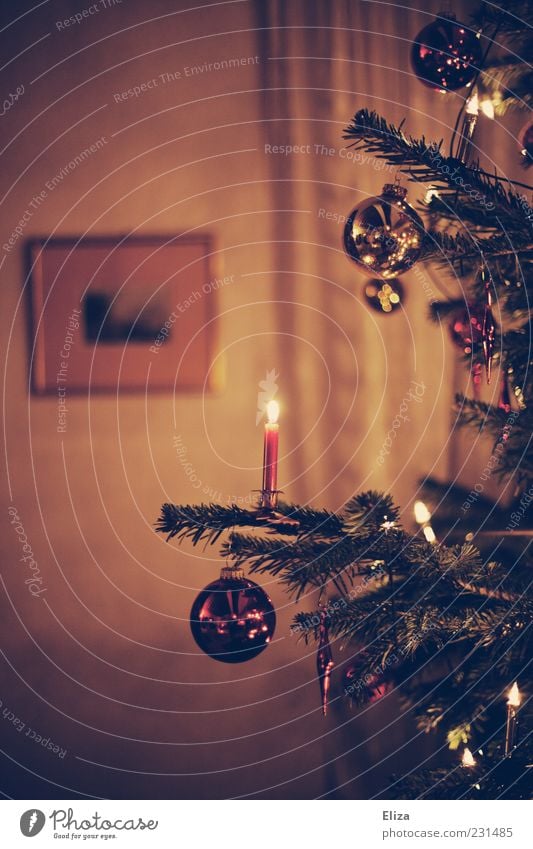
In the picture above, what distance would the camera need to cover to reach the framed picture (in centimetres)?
140

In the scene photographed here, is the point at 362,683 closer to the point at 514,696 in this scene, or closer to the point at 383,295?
the point at 514,696

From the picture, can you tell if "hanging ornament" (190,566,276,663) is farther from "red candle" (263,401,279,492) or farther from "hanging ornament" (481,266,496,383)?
"hanging ornament" (481,266,496,383)

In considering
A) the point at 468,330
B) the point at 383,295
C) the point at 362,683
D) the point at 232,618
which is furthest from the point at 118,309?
the point at 362,683

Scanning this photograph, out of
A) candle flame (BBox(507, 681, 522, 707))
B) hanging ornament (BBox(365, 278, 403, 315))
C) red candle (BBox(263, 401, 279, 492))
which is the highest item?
hanging ornament (BBox(365, 278, 403, 315))

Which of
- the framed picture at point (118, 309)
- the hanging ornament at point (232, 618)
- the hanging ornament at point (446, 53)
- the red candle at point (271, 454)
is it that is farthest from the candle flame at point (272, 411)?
the framed picture at point (118, 309)

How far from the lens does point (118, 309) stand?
4.63 feet

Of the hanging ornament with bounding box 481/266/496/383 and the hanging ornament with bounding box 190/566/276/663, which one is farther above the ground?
the hanging ornament with bounding box 481/266/496/383

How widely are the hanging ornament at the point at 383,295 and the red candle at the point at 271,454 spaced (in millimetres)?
681

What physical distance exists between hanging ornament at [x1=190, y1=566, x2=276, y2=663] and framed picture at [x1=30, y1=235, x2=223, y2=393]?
2.17 feet

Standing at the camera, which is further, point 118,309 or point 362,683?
point 118,309

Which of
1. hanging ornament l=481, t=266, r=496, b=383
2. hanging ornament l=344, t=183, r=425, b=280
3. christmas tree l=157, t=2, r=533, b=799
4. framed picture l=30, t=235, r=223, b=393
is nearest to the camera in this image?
christmas tree l=157, t=2, r=533, b=799

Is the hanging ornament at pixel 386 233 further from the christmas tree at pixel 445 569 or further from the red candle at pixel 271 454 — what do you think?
the red candle at pixel 271 454

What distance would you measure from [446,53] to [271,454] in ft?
1.82

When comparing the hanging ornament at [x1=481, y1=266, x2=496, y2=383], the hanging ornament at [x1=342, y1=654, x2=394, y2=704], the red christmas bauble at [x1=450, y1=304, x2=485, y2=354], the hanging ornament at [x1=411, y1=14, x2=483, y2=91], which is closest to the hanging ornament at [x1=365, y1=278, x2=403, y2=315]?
the red christmas bauble at [x1=450, y1=304, x2=485, y2=354]
